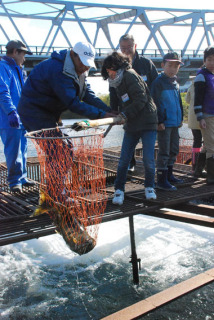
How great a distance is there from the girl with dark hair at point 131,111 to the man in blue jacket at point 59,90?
248 mm

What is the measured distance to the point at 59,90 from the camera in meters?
3.38

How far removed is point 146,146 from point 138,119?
332 millimetres

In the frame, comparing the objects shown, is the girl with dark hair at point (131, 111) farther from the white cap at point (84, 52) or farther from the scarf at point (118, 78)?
the white cap at point (84, 52)

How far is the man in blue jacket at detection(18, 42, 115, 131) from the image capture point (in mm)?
3352

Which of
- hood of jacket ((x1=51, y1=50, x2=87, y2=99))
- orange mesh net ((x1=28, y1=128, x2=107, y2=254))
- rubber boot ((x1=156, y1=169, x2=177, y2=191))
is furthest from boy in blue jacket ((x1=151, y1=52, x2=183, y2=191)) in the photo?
orange mesh net ((x1=28, y1=128, x2=107, y2=254))

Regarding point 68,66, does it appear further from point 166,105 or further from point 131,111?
point 166,105

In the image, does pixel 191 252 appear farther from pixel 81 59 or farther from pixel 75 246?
pixel 81 59

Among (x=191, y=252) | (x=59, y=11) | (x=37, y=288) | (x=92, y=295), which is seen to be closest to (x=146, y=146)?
(x=92, y=295)

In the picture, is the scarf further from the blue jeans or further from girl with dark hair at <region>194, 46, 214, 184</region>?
girl with dark hair at <region>194, 46, 214, 184</region>

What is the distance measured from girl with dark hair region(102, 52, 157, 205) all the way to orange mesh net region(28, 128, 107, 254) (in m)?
0.59

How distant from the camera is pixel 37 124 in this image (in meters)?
3.74

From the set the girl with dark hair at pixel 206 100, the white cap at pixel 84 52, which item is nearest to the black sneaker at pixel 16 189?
the white cap at pixel 84 52

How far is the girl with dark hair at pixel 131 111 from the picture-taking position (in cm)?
364

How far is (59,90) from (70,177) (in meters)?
0.86
